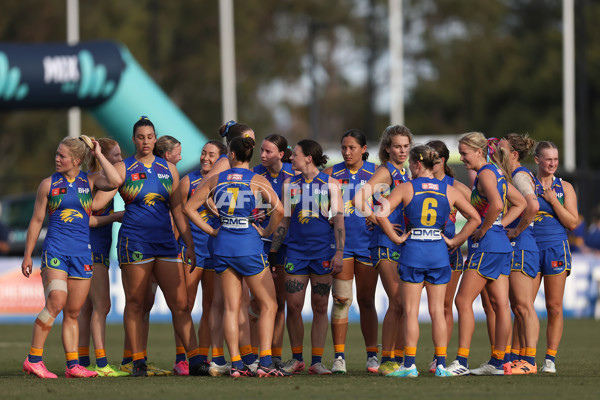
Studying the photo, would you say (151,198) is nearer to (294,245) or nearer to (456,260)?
(294,245)

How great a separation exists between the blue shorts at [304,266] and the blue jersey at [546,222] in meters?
2.00

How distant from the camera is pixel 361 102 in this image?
49.2 metres

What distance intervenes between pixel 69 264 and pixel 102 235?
2.16ft

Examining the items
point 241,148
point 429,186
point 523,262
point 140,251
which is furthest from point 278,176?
point 523,262

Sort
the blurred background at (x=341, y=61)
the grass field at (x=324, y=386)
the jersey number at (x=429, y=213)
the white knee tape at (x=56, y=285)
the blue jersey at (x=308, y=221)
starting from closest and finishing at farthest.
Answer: the grass field at (x=324, y=386) < the jersey number at (x=429, y=213) < the white knee tape at (x=56, y=285) < the blue jersey at (x=308, y=221) < the blurred background at (x=341, y=61)

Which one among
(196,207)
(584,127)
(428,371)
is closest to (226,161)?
(196,207)

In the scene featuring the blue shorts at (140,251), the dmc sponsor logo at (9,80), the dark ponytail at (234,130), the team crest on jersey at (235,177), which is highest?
the dmc sponsor logo at (9,80)

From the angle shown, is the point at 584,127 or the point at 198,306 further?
the point at 584,127

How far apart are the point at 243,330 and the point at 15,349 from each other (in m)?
4.98

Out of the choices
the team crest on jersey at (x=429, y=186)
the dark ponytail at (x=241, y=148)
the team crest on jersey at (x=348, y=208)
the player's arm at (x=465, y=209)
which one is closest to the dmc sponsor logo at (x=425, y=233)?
the player's arm at (x=465, y=209)

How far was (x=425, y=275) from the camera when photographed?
9.38 meters

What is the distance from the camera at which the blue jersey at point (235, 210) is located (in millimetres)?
9375

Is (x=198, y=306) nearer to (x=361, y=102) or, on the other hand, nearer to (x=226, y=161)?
(x=226, y=161)

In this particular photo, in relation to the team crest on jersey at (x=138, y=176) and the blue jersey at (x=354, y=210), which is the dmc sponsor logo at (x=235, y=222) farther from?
the blue jersey at (x=354, y=210)
